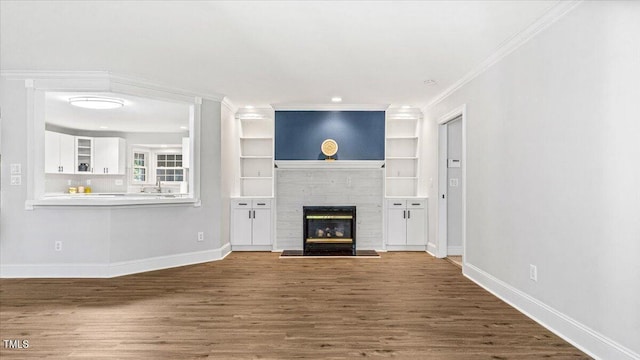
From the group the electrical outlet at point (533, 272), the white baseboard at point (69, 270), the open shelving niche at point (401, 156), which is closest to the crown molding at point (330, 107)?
the open shelving niche at point (401, 156)

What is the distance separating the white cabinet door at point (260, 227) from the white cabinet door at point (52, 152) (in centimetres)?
521

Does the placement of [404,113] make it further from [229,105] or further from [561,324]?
[561,324]

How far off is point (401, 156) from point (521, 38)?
3670 millimetres

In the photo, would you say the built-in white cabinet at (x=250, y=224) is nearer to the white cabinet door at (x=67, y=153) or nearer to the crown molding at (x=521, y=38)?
the crown molding at (x=521, y=38)

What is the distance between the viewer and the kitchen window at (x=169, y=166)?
9.17 m

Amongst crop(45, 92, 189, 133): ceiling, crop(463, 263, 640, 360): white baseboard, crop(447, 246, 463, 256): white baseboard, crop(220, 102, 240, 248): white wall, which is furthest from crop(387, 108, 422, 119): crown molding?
crop(45, 92, 189, 133): ceiling

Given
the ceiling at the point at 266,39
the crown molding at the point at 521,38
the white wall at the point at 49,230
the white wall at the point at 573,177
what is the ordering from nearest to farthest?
the white wall at the point at 573,177 < the crown molding at the point at 521,38 < the ceiling at the point at 266,39 < the white wall at the point at 49,230

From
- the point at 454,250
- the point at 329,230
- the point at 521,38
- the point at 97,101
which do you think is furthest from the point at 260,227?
the point at 521,38

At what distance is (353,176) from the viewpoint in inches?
245

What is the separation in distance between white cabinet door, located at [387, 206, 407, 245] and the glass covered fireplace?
2.15ft

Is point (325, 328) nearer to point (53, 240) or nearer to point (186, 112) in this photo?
point (53, 240)

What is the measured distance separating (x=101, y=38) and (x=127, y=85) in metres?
1.29

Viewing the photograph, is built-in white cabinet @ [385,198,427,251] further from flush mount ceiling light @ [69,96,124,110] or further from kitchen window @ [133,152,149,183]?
kitchen window @ [133,152,149,183]

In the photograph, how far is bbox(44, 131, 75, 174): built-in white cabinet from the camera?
7809 mm
